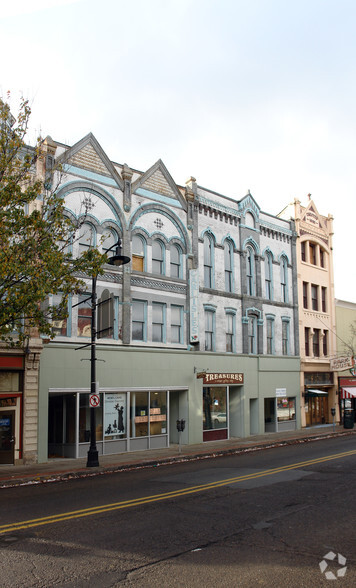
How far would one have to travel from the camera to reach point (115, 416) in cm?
2281

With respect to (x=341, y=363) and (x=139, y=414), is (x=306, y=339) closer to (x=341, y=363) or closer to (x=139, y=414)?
(x=341, y=363)

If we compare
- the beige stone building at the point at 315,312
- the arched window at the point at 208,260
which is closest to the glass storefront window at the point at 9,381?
the arched window at the point at 208,260

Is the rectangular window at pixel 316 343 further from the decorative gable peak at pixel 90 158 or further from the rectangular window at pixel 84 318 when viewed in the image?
the rectangular window at pixel 84 318

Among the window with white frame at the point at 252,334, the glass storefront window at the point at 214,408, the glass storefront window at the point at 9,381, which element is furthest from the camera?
the window with white frame at the point at 252,334

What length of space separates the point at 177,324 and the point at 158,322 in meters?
1.28

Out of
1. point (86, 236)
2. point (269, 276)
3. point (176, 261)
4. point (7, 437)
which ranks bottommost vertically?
point (7, 437)

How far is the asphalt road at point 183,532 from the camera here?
6754 millimetres

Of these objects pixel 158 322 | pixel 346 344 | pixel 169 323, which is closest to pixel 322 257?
pixel 346 344

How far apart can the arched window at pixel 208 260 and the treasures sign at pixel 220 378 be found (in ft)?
16.0

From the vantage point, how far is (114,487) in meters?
13.8

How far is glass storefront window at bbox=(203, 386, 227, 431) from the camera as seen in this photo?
1077 inches

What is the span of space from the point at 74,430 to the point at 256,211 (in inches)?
713

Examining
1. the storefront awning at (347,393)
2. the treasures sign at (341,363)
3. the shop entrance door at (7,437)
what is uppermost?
the treasures sign at (341,363)

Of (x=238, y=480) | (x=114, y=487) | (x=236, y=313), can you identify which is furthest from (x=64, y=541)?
(x=236, y=313)
